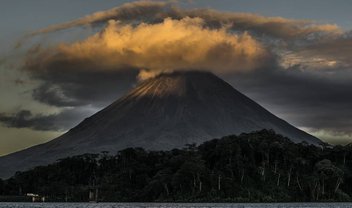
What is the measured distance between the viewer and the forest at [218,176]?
14450 cm

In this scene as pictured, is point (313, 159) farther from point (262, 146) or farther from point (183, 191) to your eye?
point (183, 191)

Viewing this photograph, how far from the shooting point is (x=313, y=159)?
163 m

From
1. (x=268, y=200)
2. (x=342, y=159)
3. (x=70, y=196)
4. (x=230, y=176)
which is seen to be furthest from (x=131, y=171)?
(x=342, y=159)

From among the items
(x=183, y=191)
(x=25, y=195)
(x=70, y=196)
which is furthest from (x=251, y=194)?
(x=25, y=195)

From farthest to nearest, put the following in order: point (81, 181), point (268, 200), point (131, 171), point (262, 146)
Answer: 1. point (81, 181)
2. point (131, 171)
3. point (262, 146)
4. point (268, 200)

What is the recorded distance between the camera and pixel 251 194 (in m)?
144

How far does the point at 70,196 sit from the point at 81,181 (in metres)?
15.3

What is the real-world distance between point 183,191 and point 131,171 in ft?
84.5

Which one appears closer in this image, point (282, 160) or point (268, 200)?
point (268, 200)

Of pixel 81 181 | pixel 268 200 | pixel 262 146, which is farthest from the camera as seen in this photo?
pixel 81 181

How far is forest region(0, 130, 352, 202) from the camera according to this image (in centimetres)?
14450

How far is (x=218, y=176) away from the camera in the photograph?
145 meters

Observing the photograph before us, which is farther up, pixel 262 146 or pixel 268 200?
pixel 262 146

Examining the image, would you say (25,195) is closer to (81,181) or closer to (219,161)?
(81,181)
